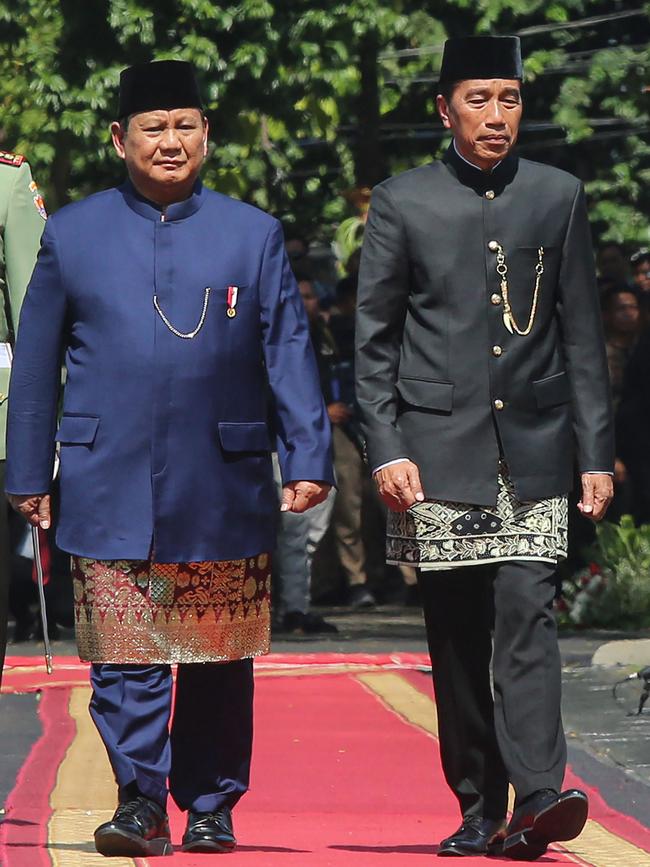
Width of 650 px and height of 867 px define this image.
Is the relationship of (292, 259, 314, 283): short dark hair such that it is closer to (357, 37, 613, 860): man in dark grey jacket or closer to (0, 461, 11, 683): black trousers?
(0, 461, 11, 683): black trousers

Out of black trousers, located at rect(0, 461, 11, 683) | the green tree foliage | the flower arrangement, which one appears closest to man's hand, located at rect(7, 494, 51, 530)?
black trousers, located at rect(0, 461, 11, 683)

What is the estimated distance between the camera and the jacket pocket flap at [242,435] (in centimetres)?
608

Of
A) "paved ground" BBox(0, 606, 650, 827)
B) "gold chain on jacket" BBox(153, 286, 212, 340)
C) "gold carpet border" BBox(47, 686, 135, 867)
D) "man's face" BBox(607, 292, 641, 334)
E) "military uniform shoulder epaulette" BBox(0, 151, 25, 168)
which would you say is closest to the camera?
"gold carpet border" BBox(47, 686, 135, 867)

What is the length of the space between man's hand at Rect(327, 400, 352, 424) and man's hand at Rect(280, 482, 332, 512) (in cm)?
669

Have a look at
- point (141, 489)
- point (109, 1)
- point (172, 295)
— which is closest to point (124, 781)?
point (141, 489)

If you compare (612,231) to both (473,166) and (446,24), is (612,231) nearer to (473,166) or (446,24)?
(446,24)

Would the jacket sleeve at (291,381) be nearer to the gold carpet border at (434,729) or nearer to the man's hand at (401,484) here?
the man's hand at (401,484)

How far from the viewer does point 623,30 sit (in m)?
20.4

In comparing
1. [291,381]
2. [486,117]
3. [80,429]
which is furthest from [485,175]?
[80,429]

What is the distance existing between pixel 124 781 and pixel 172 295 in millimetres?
1203

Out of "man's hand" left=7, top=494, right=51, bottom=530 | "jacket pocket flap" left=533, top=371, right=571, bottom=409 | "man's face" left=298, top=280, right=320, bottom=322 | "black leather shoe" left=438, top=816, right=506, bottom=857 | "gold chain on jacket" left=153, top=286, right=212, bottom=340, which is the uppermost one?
"gold chain on jacket" left=153, top=286, right=212, bottom=340

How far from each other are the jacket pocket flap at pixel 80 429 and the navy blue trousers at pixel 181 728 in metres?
0.56

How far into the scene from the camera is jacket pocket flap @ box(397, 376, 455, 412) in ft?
20.2

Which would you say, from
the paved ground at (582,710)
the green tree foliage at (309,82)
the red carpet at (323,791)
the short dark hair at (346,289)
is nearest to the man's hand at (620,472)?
the paved ground at (582,710)
